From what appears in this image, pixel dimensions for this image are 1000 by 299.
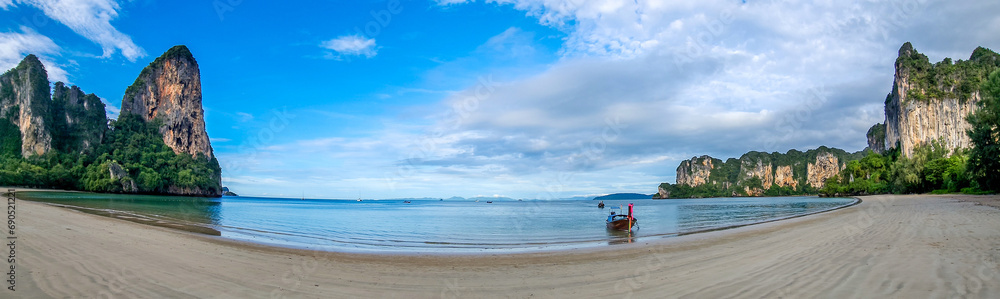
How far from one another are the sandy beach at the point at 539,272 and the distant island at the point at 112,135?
392 feet

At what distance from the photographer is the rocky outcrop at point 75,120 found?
112250 mm

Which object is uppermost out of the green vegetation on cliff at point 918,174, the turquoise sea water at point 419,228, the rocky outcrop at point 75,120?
the rocky outcrop at point 75,120

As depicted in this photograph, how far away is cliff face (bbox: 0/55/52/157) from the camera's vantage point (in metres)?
104

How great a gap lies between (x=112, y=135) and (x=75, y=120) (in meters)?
8.56

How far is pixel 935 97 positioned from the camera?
93.1 m

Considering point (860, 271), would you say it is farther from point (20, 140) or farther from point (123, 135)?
point (123, 135)

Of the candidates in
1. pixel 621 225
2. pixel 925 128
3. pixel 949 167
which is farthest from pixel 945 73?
pixel 621 225

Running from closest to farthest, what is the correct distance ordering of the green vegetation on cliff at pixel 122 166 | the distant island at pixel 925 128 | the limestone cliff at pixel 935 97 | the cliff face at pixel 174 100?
the distant island at pixel 925 128 → the limestone cliff at pixel 935 97 → the green vegetation on cliff at pixel 122 166 → the cliff face at pixel 174 100

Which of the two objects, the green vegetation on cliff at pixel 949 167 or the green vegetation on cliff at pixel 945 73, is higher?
the green vegetation on cliff at pixel 945 73

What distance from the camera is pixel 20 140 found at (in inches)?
4109

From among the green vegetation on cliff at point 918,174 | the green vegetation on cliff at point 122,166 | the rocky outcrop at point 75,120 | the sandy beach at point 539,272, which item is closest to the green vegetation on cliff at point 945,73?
the green vegetation on cliff at point 918,174

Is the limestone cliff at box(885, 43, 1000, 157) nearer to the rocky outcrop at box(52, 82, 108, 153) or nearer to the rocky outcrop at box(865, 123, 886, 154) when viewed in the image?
the rocky outcrop at box(865, 123, 886, 154)

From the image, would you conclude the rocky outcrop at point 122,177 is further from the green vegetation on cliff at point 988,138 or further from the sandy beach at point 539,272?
the green vegetation on cliff at point 988,138

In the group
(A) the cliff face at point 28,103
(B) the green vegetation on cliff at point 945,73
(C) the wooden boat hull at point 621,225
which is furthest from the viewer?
(A) the cliff face at point 28,103
